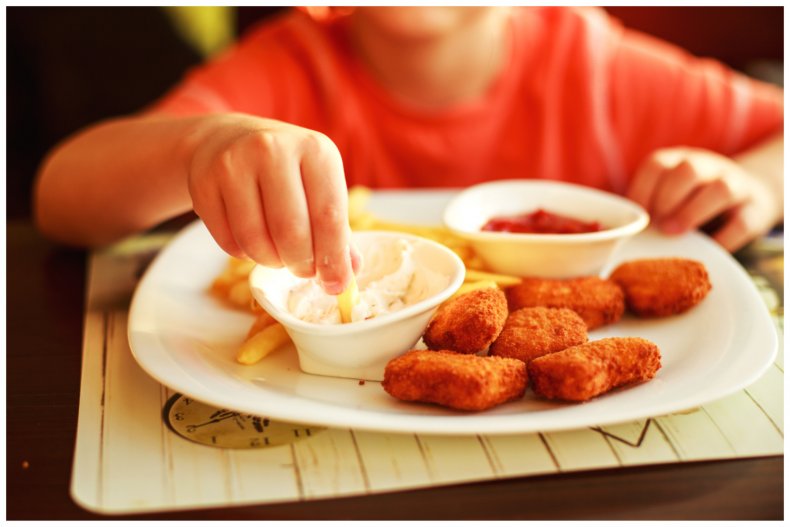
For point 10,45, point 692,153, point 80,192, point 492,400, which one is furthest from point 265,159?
point 10,45

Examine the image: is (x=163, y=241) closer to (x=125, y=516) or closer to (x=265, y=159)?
(x=265, y=159)

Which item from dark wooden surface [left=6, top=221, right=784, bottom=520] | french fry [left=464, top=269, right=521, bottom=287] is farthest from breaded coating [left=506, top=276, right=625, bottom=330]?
dark wooden surface [left=6, top=221, right=784, bottom=520]

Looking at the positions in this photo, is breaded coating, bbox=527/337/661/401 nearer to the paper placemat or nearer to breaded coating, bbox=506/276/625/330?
the paper placemat

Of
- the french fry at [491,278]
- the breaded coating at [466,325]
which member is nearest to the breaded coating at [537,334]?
the breaded coating at [466,325]

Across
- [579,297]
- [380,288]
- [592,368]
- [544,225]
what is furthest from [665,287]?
[380,288]

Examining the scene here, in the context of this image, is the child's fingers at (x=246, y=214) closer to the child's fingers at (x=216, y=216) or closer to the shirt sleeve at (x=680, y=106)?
the child's fingers at (x=216, y=216)

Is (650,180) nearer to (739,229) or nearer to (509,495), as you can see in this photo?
(739,229)
